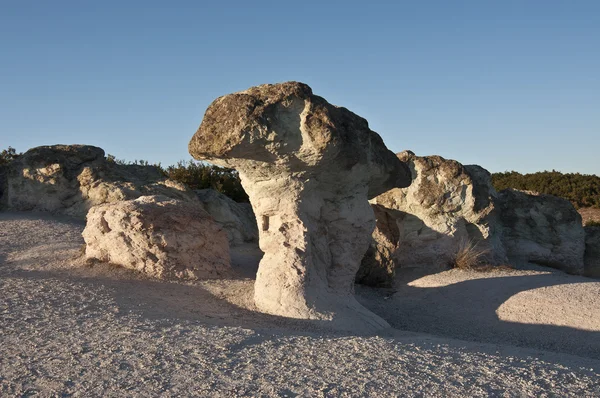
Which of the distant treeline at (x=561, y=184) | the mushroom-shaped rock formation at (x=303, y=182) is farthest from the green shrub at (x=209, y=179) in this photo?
the distant treeline at (x=561, y=184)

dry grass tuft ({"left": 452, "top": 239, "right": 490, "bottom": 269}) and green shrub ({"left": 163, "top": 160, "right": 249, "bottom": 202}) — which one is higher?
green shrub ({"left": 163, "top": 160, "right": 249, "bottom": 202})

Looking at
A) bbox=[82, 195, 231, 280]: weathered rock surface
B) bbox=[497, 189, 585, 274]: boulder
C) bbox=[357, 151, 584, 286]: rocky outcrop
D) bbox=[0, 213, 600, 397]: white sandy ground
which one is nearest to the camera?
bbox=[0, 213, 600, 397]: white sandy ground

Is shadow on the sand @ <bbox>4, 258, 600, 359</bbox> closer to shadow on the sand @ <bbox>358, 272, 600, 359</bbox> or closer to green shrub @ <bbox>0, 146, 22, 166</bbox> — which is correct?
shadow on the sand @ <bbox>358, 272, 600, 359</bbox>

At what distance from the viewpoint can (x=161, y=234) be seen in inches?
299

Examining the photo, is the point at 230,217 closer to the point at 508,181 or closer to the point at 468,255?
the point at 468,255

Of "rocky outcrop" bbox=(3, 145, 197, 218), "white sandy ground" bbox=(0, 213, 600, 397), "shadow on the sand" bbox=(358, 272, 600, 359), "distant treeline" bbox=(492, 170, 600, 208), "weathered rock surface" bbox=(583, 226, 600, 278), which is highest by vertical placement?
"distant treeline" bbox=(492, 170, 600, 208)

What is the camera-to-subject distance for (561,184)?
94.8 ft

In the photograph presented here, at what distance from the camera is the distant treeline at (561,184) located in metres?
27.2

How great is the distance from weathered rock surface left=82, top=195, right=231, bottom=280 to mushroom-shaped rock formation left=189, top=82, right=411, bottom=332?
152 cm

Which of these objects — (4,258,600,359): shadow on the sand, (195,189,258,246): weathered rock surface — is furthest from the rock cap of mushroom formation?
(195,189,258,246): weathered rock surface

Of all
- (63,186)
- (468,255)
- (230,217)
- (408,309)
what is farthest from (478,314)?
(63,186)

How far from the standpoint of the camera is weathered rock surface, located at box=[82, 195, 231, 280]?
751cm

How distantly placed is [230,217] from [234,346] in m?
8.57

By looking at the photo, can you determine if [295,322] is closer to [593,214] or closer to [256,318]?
[256,318]
